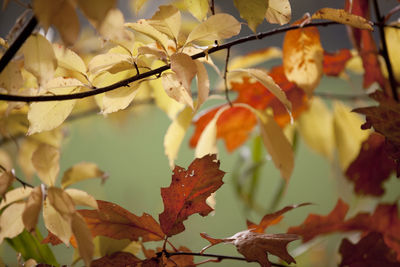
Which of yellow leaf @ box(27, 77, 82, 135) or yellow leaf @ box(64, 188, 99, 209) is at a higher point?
yellow leaf @ box(27, 77, 82, 135)

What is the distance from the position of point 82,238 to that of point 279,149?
172 mm

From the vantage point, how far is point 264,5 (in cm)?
22

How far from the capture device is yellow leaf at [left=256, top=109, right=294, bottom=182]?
1.00 ft

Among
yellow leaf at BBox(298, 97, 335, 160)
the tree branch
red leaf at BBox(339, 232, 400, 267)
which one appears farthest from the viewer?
yellow leaf at BBox(298, 97, 335, 160)

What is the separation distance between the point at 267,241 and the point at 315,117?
1.07ft

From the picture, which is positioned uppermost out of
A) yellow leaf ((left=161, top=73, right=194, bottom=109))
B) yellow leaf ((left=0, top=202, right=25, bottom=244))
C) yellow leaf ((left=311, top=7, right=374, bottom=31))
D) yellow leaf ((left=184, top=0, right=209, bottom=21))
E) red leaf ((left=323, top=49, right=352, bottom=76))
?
yellow leaf ((left=184, top=0, right=209, bottom=21))

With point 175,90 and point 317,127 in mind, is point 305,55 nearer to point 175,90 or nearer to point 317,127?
point 175,90

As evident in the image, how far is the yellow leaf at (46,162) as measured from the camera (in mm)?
212

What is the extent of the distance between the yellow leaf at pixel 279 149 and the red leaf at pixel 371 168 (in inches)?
5.4

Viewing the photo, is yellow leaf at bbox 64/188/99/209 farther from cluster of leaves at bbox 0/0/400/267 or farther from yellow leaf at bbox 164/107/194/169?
yellow leaf at bbox 164/107/194/169

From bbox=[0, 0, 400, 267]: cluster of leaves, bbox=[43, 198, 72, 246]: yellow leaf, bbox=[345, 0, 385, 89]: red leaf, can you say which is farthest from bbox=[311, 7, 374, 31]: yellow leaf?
bbox=[43, 198, 72, 246]: yellow leaf

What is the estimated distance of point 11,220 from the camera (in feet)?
0.73

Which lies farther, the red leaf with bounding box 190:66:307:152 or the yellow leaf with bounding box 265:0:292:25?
the red leaf with bounding box 190:66:307:152

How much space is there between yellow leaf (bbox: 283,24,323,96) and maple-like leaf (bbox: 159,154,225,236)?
11 cm
